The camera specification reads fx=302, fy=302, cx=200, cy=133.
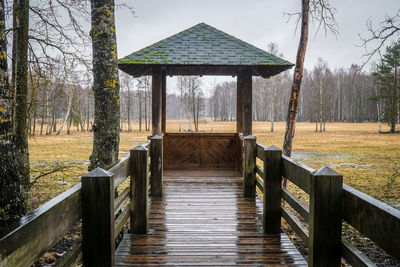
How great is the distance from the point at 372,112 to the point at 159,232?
232 feet

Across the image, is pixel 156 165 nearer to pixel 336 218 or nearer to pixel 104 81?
pixel 104 81

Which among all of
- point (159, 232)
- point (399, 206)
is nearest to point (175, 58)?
point (159, 232)

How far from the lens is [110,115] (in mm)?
5266

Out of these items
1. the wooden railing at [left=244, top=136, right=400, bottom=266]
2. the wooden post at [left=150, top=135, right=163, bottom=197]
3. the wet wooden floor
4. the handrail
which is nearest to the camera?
the handrail

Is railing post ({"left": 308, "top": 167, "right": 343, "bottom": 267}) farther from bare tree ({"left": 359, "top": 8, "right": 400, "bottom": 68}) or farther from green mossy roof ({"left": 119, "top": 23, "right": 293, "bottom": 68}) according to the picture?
green mossy roof ({"left": 119, "top": 23, "right": 293, "bottom": 68})

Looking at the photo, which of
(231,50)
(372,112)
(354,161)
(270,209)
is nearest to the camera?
(270,209)

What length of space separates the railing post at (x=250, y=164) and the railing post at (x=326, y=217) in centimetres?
327

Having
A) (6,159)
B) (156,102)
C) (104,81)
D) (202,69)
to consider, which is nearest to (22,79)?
(104,81)

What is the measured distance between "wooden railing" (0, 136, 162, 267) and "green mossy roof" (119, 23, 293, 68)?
4901mm

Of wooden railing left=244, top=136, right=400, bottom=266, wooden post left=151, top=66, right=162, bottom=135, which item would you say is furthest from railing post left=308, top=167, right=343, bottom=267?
wooden post left=151, top=66, right=162, bottom=135

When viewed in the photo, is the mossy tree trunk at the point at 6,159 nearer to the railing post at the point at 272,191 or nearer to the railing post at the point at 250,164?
the railing post at the point at 272,191

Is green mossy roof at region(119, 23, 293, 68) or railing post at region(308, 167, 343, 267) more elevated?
green mossy roof at region(119, 23, 293, 68)

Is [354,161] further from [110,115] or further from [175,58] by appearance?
[110,115]

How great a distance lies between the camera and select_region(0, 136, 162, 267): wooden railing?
136cm
